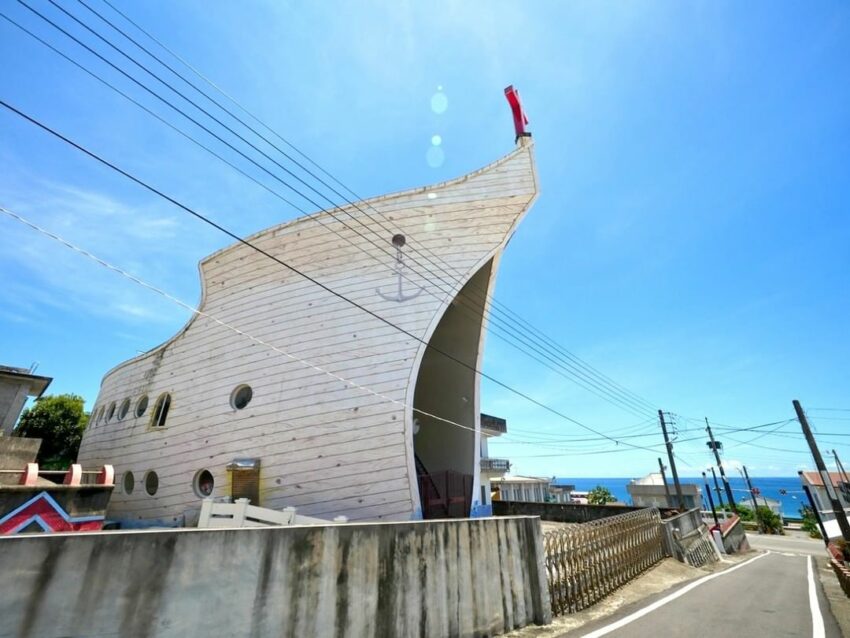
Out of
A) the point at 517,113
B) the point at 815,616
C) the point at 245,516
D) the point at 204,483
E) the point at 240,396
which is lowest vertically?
the point at 815,616

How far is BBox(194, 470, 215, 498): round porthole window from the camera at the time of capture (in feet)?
35.7

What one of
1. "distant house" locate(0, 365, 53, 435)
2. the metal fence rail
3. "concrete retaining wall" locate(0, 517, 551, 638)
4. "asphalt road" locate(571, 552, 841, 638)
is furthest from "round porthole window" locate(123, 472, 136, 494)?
"asphalt road" locate(571, 552, 841, 638)

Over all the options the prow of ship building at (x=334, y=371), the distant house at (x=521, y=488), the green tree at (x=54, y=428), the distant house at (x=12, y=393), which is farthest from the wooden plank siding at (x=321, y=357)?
the distant house at (x=521, y=488)

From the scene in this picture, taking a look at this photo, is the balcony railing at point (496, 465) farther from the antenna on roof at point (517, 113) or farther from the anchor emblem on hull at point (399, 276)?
the antenna on roof at point (517, 113)

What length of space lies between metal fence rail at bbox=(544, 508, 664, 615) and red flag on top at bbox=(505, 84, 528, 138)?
12135mm

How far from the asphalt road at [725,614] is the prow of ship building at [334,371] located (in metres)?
4.46

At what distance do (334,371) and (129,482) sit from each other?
8.81 m

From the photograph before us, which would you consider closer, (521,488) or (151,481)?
(151,481)

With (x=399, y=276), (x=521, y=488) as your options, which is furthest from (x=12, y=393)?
(x=521, y=488)

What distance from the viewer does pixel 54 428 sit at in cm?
2794

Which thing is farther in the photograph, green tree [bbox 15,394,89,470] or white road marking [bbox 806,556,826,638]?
green tree [bbox 15,394,89,470]

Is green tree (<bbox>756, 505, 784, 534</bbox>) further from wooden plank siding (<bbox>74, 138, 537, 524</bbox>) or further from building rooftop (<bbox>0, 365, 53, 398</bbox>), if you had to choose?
building rooftop (<bbox>0, 365, 53, 398</bbox>)

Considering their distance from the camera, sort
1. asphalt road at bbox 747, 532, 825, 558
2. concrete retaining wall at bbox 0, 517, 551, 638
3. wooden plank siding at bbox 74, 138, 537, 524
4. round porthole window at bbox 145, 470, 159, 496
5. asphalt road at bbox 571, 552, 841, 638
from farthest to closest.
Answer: asphalt road at bbox 747, 532, 825, 558
round porthole window at bbox 145, 470, 159, 496
wooden plank siding at bbox 74, 138, 537, 524
asphalt road at bbox 571, 552, 841, 638
concrete retaining wall at bbox 0, 517, 551, 638

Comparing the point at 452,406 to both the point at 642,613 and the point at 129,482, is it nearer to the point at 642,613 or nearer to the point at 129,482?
the point at 642,613
